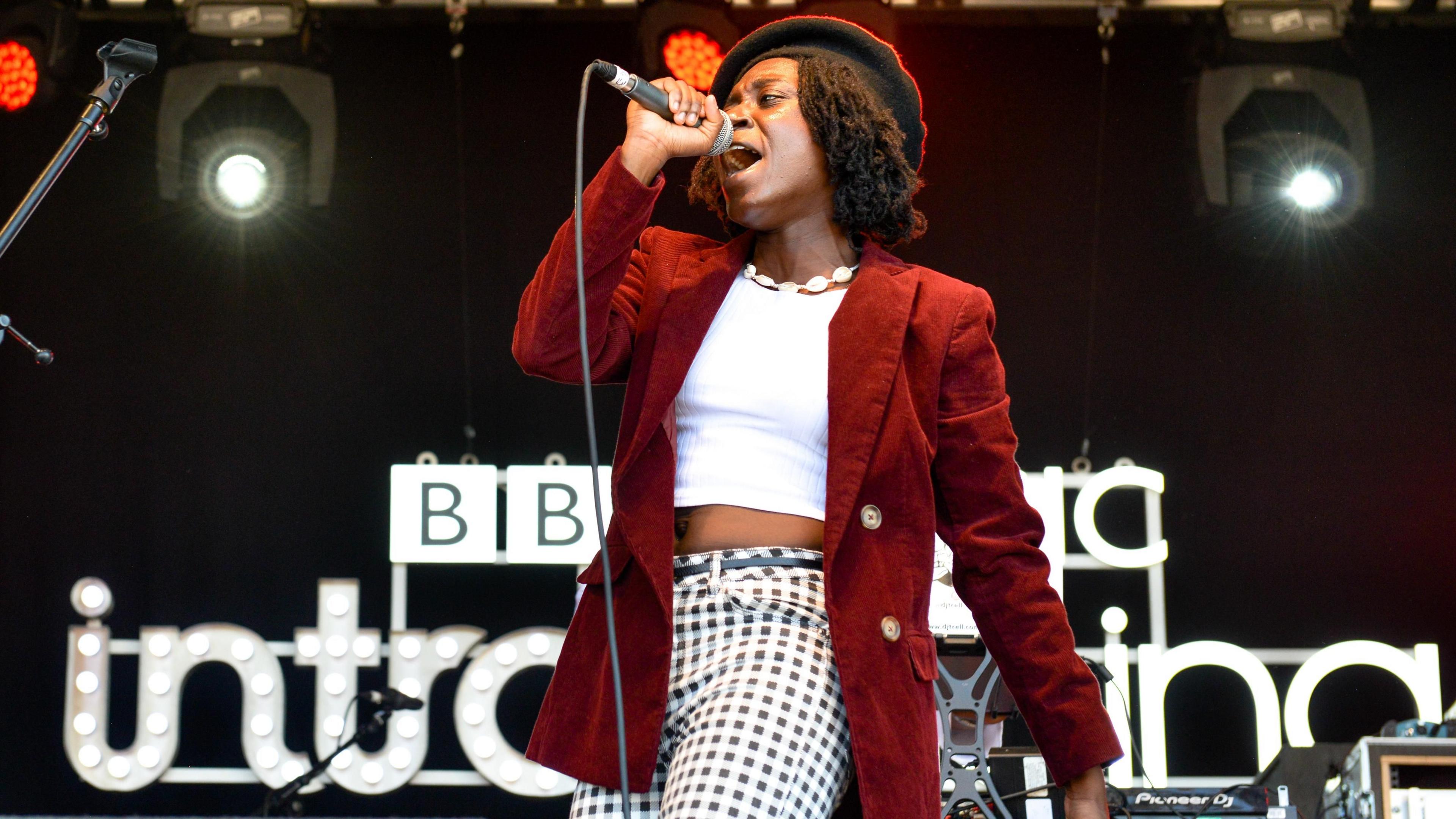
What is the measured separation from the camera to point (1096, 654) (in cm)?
435

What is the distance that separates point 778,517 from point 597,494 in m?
0.19

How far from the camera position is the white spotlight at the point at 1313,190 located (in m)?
4.60

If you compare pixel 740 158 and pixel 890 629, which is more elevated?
pixel 740 158

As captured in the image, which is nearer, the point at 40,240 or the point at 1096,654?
the point at 1096,654

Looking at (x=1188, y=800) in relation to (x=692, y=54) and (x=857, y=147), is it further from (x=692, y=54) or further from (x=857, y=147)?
(x=692, y=54)

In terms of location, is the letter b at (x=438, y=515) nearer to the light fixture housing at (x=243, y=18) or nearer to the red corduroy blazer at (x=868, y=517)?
the light fixture housing at (x=243, y=18)

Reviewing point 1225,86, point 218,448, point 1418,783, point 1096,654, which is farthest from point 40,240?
point 1418,783

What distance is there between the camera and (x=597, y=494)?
142cm

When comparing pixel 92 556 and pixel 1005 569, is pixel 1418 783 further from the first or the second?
pixel 92 556

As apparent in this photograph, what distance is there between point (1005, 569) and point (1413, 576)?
3503mm

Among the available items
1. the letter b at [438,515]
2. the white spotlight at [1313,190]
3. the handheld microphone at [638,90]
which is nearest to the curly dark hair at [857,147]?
the handheld microphone at [638,90]

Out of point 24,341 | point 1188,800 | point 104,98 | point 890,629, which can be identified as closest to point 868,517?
point 890,629

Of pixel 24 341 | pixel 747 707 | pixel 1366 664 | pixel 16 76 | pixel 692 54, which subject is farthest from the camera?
pixel 16 76

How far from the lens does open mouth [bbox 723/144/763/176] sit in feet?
5.50
